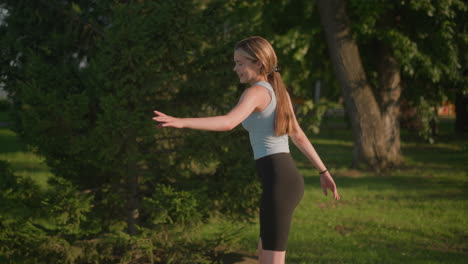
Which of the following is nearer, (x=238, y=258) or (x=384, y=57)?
(x=238, y=258)

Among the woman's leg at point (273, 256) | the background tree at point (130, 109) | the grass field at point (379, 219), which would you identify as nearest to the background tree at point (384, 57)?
the grass field at point (379, 219)

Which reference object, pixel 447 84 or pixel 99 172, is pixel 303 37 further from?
pixel 99 172

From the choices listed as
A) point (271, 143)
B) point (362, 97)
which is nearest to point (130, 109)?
point (271, 143)

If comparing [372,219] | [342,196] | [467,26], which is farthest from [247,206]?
[467,26]

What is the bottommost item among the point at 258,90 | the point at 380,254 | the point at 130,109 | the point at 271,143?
the point at 380,254

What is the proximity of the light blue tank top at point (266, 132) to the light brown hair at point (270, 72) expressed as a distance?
42mm

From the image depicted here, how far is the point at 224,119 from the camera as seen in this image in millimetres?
2768

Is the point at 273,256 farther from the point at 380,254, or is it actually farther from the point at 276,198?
the point at 380,254

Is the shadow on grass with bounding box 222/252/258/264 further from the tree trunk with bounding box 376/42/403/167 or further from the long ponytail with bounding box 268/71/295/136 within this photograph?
the tree trunk with bounding box 376/42/403/167

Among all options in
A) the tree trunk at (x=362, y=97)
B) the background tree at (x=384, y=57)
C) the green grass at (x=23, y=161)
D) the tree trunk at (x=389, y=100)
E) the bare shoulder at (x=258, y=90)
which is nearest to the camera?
the bare shoulder at (x=258, y=90)

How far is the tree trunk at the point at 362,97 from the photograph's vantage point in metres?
13.3

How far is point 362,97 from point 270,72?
11058 mm

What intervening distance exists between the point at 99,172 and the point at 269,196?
10.4ft

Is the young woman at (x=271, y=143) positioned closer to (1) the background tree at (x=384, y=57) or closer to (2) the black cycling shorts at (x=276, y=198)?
(2) the black cycling shorts at (x=276, y=198)
